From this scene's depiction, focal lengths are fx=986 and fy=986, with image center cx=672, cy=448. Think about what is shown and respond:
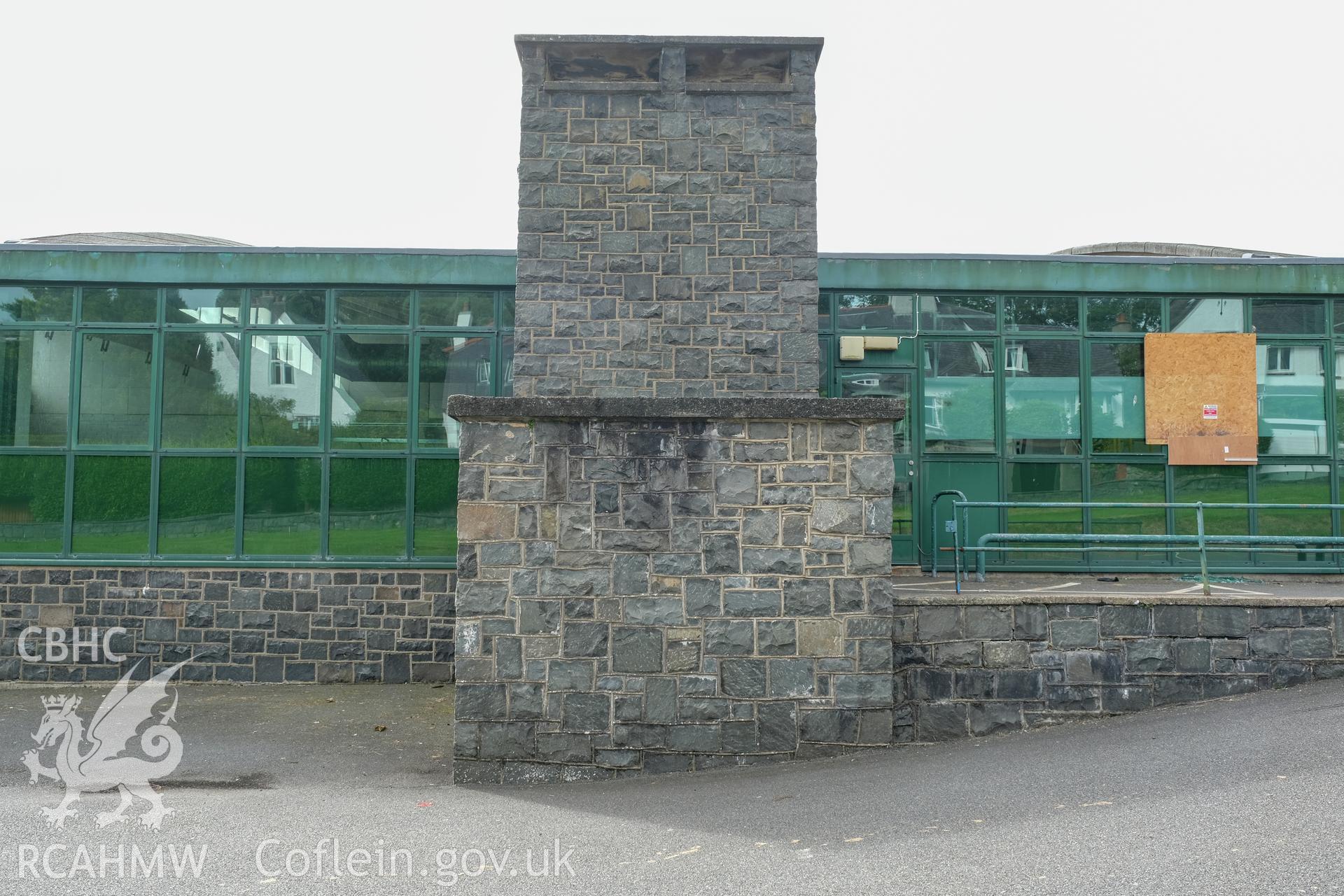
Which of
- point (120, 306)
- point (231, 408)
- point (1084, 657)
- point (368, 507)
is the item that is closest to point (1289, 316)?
point (1084, 657)

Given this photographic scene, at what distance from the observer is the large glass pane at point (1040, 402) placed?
10.2 m

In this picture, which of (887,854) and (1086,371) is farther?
(1086,371)

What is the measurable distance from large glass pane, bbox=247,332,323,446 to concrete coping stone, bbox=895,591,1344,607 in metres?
6.28

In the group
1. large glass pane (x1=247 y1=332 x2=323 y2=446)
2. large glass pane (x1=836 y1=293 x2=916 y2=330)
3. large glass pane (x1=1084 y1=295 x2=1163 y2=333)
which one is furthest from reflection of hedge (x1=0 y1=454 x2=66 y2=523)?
large glass pane (x1=1084 y1=295 x2=1163 y2=333)

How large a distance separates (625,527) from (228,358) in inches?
227

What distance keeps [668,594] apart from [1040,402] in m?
5.52

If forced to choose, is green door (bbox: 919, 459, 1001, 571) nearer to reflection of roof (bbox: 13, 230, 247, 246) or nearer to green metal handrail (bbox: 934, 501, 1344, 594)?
green metal handrail (bbox: 934, 501, 1344, 594)

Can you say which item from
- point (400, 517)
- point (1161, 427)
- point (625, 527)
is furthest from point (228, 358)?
→ point (1161, 427)

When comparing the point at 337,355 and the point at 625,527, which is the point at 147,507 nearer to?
the point at 337,355

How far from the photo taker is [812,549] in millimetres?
6543

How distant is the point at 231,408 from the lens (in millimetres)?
10102

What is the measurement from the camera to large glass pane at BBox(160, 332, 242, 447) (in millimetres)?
10086

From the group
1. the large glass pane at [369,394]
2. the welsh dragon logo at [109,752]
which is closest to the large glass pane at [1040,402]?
the large glass pane at [369,394]

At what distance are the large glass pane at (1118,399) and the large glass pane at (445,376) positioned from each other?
6.07 metres
